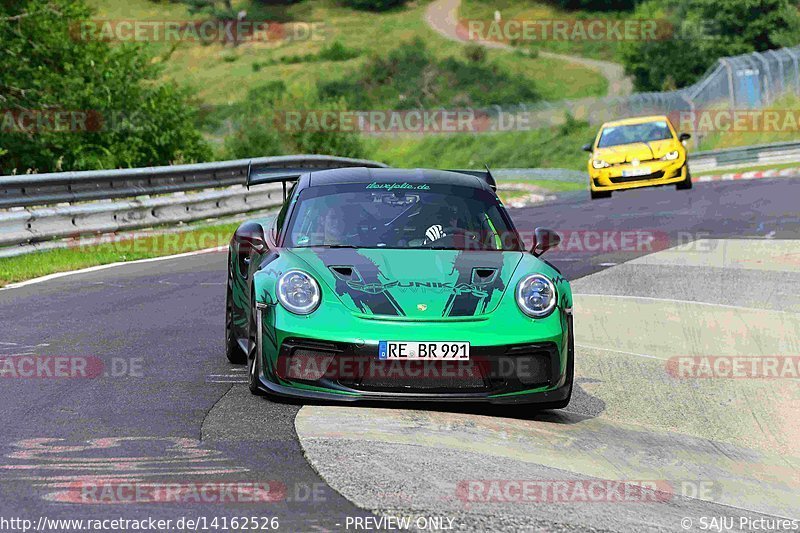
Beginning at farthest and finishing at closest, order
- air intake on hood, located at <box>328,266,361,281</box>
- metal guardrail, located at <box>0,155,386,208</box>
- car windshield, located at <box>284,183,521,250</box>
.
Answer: metal guardrail, located at <box>0,155,386,208</box> < car windshield, located at <box>284,183,521,250</box> < air intake on hood, located at <box>328,266,361,281</box>

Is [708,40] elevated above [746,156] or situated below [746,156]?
below

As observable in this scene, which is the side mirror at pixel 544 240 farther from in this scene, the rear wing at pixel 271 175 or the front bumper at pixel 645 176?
the front bumper at pixel 645 176

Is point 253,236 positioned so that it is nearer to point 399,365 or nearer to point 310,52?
point 399,365

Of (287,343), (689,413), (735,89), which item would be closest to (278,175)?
(287,343)

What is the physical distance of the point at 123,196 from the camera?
66.7 feet

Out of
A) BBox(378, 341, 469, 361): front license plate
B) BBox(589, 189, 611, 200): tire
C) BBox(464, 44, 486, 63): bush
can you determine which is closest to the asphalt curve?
BBox(378, 341, 469, 361): front license plate

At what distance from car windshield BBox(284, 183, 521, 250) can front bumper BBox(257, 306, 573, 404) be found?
3.49ft

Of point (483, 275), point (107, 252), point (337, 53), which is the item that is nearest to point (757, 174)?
point (107, 252)

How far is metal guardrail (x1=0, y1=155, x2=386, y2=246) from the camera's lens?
56.1 ft

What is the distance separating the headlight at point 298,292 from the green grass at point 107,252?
24.4ft

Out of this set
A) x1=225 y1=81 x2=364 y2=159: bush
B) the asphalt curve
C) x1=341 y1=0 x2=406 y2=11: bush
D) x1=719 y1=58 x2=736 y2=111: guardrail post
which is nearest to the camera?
the asphalt curve

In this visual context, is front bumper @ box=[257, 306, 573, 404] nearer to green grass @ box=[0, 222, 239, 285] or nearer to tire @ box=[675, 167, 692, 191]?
green grass @ box=[0, 222, 239, 285]

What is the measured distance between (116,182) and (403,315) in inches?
527

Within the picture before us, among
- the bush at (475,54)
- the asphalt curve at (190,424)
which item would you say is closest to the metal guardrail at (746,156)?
the asphalt curve at (190,424)
